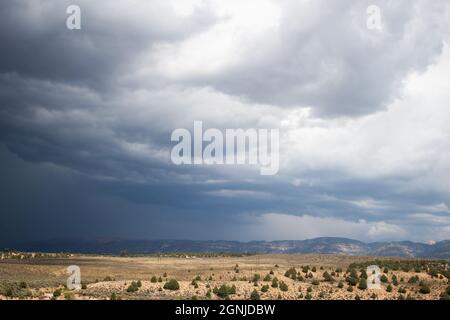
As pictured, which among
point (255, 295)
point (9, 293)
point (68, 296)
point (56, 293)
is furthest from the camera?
point (255, 295)

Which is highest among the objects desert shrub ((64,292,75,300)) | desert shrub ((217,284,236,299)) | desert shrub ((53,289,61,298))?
desert shrub ((53,289,61,298))

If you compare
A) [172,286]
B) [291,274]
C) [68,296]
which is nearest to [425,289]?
[291,274]

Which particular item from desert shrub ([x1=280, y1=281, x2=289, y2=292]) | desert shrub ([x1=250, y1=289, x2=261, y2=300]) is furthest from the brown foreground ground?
desert shrub ([x1=250, y1=289, x2=261, y2=300])

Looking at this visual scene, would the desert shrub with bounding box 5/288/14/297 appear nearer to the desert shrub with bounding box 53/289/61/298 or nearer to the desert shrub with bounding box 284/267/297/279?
the desert shrub with bounding box 53/289/61/298

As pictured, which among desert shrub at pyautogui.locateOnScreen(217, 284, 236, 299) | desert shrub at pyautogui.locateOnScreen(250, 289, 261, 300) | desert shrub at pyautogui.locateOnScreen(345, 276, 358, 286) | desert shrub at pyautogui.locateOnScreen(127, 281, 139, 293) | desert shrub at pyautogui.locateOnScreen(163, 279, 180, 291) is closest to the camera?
desert shrub at pyautogui.locateOnScreen(250, 289, 261, 300)

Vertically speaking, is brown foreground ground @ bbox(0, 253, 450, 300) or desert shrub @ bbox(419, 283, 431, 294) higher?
brown foreground ground @ bbox(0, 253, 450, 300)

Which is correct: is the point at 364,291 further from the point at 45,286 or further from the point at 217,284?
the point at 45,286

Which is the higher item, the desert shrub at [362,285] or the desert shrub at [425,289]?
the desert shrub at [362,285]

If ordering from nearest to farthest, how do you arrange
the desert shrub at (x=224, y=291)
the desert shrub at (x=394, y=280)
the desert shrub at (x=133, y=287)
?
the desert shrub at (x=224, y=291) < the desert shrub at (x=133, y=287) < the desert shrub at (x=394, y=280)

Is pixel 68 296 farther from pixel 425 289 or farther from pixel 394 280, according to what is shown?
pixel 394 280

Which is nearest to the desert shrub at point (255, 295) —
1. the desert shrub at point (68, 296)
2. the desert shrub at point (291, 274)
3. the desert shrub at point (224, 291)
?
the desert shrub at point (224, 291)

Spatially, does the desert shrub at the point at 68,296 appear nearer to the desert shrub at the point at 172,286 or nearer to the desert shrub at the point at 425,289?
the desert shrub at the point at 172,286
